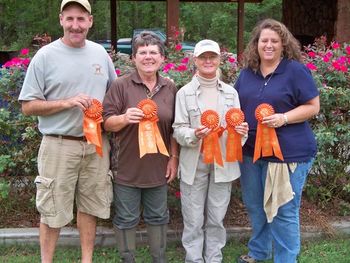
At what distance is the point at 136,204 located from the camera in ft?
11.1

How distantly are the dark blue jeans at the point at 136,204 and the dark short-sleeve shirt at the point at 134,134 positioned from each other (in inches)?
2.5

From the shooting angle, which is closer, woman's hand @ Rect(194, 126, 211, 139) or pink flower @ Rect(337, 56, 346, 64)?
woman's hand @ Rect(194, 126, 211, 139)

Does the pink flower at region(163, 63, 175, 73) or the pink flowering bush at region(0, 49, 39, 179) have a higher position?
the pink flower at region(163, 63, 175, 73)

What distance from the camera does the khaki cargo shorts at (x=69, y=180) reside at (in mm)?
3285

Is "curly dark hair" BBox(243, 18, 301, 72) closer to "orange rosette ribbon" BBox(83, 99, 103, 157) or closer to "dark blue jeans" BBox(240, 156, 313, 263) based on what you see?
"dark blue jeans" BBox(240, 156, 313, 263)

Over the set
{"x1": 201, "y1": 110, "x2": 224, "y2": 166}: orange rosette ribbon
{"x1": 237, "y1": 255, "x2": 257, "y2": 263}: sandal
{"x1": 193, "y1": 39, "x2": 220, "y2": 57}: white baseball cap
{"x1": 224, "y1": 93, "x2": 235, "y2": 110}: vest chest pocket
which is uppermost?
{"x1": 193, "y1": 39, "x2": 220, "y2": 57}: white baseball cap


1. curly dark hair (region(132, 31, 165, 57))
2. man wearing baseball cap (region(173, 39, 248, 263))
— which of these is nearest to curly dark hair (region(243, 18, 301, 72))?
man wearing baseball cap (region(173, 39, 248, 263))

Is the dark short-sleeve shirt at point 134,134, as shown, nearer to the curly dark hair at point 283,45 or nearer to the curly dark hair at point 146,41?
the curly dark hair at point 146,41

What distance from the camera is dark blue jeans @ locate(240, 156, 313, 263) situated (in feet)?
11.2

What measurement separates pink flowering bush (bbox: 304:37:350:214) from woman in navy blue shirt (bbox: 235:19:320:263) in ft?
2.92

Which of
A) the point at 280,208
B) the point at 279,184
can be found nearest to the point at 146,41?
the point at 279,184

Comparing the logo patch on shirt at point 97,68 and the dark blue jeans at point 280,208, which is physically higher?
the logo patch on shirt at point 97,68

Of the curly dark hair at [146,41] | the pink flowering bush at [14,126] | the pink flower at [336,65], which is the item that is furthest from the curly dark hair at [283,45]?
the pink flowering bush at [14,126]

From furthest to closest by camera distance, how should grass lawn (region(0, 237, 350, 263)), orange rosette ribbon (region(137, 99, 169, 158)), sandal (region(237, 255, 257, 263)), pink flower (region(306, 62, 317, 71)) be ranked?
pink flower (region(306, 62, 317, 71)) → grass lawn (region(0, 237, 350, 263)) → sandal (region(237, 255, 257, 263)) → orange rosette ribbon (region(137, 99, 169, 158))
